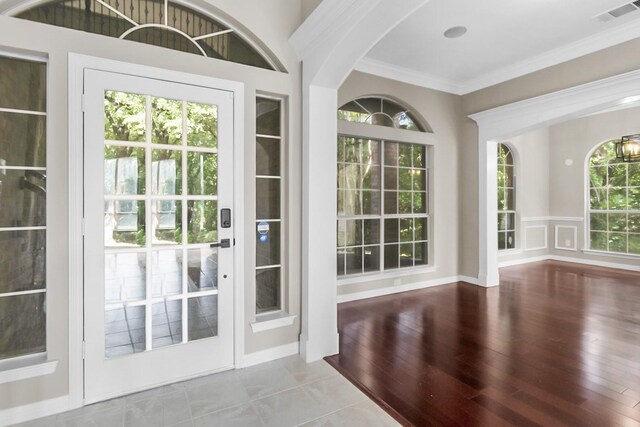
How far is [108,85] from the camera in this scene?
2.21 m

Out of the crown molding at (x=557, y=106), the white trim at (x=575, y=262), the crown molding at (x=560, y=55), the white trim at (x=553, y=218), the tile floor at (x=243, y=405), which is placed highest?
the crown molding at (x=560, y=55)

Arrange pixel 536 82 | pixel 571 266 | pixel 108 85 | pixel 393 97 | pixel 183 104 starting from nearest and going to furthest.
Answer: pixel 108 85 → pixel 183 104 → pixel 536 82 → pixel 393 97 → pixel 571 266

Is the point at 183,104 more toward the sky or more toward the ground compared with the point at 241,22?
more toward the ground

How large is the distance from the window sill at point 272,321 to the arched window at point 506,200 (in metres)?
5.29

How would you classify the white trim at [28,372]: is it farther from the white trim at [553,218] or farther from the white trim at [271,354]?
the white trim at [553,218]

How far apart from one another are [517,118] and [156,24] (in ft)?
14.6

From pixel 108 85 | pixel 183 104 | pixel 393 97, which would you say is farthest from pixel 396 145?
pixel 108 85

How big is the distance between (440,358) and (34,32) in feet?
12.2

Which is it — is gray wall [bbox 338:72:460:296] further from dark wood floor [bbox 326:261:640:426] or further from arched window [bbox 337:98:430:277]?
dark wood floor [bbox 326:261:640:426]

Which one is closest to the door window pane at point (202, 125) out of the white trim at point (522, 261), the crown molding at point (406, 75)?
the crown molding at point (406, 75)

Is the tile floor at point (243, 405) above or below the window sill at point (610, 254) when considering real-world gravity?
below

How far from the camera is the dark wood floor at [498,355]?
6.81 ft

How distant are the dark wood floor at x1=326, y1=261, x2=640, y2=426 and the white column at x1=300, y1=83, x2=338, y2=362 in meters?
0.28

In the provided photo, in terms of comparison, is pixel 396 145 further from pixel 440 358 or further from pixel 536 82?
pixel 440 358
